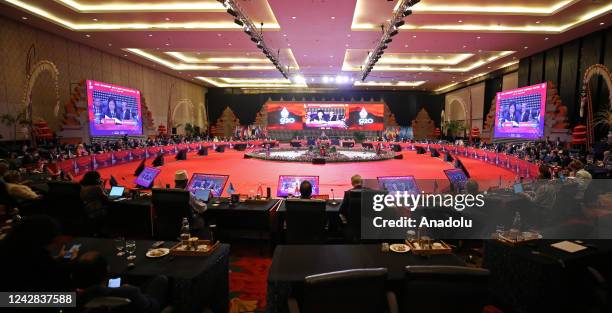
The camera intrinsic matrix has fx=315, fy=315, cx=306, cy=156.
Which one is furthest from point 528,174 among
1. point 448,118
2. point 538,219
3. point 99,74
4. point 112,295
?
point 448,118

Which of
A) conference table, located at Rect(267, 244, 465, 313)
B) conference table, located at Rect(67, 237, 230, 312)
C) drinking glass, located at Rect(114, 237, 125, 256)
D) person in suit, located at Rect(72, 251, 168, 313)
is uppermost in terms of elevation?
person in suit, located at Rect(72, 251, 168, 313)

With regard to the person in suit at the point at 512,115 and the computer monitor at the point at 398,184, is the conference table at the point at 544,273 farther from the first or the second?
the person in suit at the point at 512,115

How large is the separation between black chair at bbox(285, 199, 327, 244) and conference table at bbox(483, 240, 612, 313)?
1655 mm

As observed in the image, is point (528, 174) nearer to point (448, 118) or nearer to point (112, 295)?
point (112, 295)

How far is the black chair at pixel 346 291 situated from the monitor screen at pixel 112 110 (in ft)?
47.3

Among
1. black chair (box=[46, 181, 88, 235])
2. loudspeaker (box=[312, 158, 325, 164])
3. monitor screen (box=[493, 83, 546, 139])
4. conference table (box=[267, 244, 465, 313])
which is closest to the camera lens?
conference table (box=[267, 244, 465, 313])

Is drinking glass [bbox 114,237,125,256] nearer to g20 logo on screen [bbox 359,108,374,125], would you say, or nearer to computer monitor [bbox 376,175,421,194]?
computer monitor [bbox 376,175,421,194]

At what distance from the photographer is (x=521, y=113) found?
44.5ft

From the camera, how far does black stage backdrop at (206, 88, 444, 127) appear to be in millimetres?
27047

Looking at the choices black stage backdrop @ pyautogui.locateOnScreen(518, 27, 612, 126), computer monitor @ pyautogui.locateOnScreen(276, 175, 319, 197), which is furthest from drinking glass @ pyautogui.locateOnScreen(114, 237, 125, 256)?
black stage backdrop @ pyautogui.locateOnScreen(518, 27, 612, 126)

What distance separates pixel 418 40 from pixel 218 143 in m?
12.5

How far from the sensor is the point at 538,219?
3990 millimetres

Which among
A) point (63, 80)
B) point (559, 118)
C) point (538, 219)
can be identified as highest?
point (63, 80)

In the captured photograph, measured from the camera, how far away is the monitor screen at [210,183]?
4656mm
